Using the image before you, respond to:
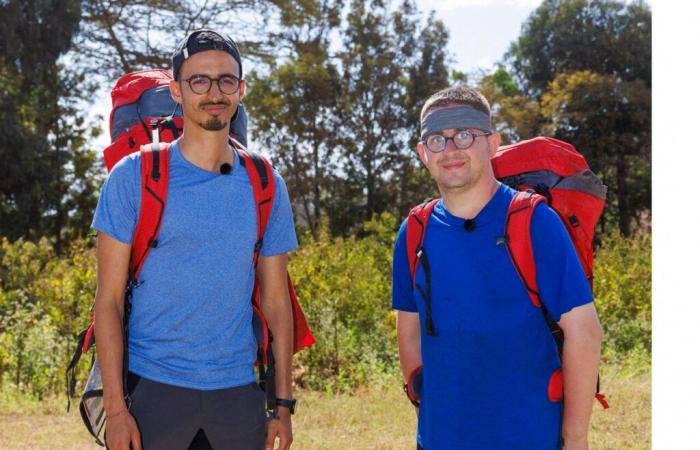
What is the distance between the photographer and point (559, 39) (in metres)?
31.4

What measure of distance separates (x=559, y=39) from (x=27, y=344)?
2683 cm

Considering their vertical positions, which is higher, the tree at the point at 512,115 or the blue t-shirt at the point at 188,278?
the tree at the point at 512,115

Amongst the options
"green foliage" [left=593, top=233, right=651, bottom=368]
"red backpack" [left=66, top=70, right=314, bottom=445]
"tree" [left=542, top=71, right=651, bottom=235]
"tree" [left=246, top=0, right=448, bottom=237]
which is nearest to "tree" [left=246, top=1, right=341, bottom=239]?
"tree" [left=246, top=0, right=448, bottom=237]

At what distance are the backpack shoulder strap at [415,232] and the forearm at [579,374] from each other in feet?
1.58

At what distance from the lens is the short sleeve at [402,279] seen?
2670 mm

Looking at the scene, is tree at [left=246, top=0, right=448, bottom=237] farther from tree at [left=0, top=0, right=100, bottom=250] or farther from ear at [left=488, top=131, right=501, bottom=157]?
ear at [left=488, top=131, right=501, bottom=157]

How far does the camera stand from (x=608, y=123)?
87.9 feet

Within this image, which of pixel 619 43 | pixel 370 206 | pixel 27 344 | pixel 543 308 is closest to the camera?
pixel 543 308

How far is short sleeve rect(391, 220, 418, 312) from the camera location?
267 centimetres

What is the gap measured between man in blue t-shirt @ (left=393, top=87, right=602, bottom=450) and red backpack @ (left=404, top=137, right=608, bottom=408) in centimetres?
2

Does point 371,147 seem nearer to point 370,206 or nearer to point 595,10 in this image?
→ point 370,206

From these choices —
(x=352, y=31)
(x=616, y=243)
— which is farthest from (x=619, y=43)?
(x=616, y=243)

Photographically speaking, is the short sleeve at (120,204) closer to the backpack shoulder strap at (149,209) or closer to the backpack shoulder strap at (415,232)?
the backpack shoulder strap at (149,209)

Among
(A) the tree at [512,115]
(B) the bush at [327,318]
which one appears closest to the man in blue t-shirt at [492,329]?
(B) the bush at [327,318]
